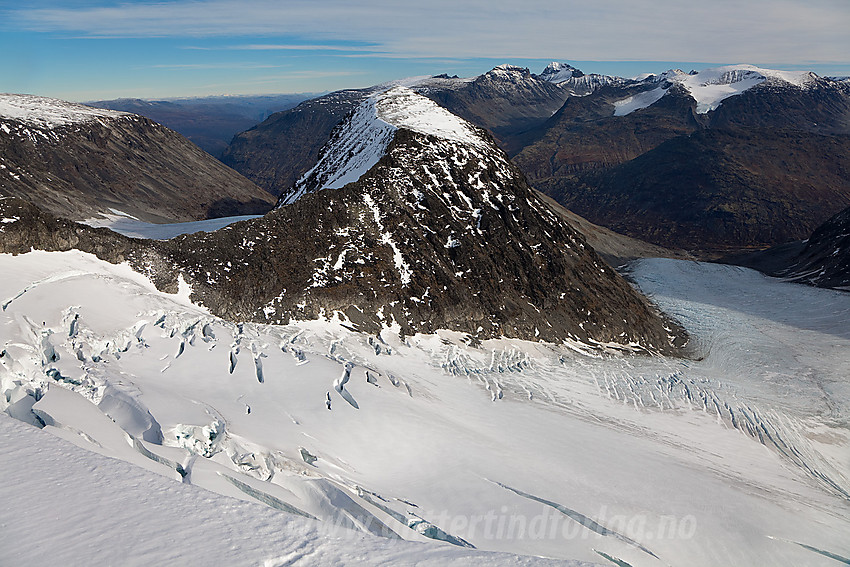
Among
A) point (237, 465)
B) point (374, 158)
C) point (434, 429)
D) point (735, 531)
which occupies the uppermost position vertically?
point (374, 158)

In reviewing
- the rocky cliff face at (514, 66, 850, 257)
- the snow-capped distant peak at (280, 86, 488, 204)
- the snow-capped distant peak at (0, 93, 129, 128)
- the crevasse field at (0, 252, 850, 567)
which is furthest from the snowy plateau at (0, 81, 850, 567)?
the snow-capped distant peak at (0, 93, 129, 128)

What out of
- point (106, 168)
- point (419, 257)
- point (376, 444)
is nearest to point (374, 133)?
point (419, 257)

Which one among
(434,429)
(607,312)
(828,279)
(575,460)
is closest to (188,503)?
(434,429)

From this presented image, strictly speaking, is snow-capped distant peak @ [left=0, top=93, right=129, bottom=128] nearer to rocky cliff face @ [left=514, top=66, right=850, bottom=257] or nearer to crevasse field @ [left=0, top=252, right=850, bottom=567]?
crevasse field @ [left=0, top=252, right=850, bottom=567]

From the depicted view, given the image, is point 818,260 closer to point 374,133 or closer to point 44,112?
point 374,133

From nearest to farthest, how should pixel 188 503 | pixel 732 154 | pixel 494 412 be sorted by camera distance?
pixel 188 503 < pixel 494 412 < pixel 732 154

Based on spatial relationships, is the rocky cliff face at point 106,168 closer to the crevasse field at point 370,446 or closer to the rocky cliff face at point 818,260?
the crevasse field at point 370,446

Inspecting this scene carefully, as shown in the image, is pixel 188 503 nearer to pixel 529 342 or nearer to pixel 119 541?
pixel 119 541
